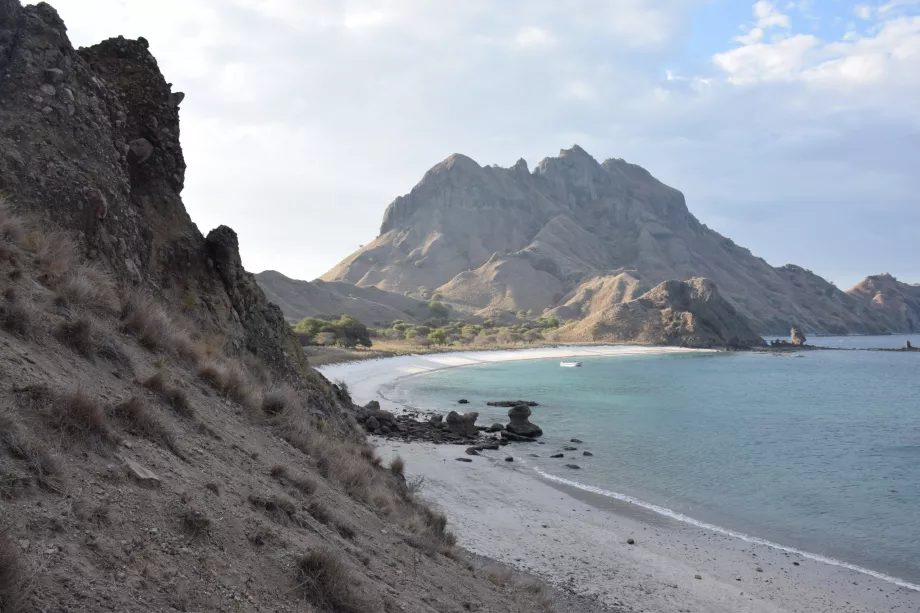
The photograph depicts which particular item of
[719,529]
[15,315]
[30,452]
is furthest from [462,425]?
[30,452]

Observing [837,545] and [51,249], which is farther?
[837,545]

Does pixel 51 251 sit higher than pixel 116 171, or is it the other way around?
pixel 116 171

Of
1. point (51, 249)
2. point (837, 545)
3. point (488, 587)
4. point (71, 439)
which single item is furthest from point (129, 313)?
point (837, 545)

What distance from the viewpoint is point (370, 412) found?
92.9 feet

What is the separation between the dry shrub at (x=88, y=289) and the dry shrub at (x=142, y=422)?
6.92 feet

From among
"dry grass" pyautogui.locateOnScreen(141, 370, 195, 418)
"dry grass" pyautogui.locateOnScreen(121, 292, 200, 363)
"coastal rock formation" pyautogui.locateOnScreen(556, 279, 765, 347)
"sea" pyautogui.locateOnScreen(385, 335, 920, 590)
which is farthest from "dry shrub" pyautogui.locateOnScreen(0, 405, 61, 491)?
"coastal rock formation" pyautogui.locateOnScreen(556, 279, 765, 347)

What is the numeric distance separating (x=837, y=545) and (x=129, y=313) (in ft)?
54.9

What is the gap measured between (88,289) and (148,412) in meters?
2.52

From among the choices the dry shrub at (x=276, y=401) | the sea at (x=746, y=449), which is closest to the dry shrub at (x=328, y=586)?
the dry shrub at (x=276, y=401)

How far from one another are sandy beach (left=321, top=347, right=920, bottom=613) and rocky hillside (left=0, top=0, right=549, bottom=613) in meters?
3.05

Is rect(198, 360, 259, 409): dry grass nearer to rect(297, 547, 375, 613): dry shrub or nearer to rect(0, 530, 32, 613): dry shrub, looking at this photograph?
rect(297, 547, 375, 613): dry shrub

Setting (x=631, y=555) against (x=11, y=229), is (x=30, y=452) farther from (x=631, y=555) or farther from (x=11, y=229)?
(x=631, y=555)

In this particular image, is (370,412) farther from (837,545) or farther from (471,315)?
(471,315)

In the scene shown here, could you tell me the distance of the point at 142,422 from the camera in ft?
18.8
